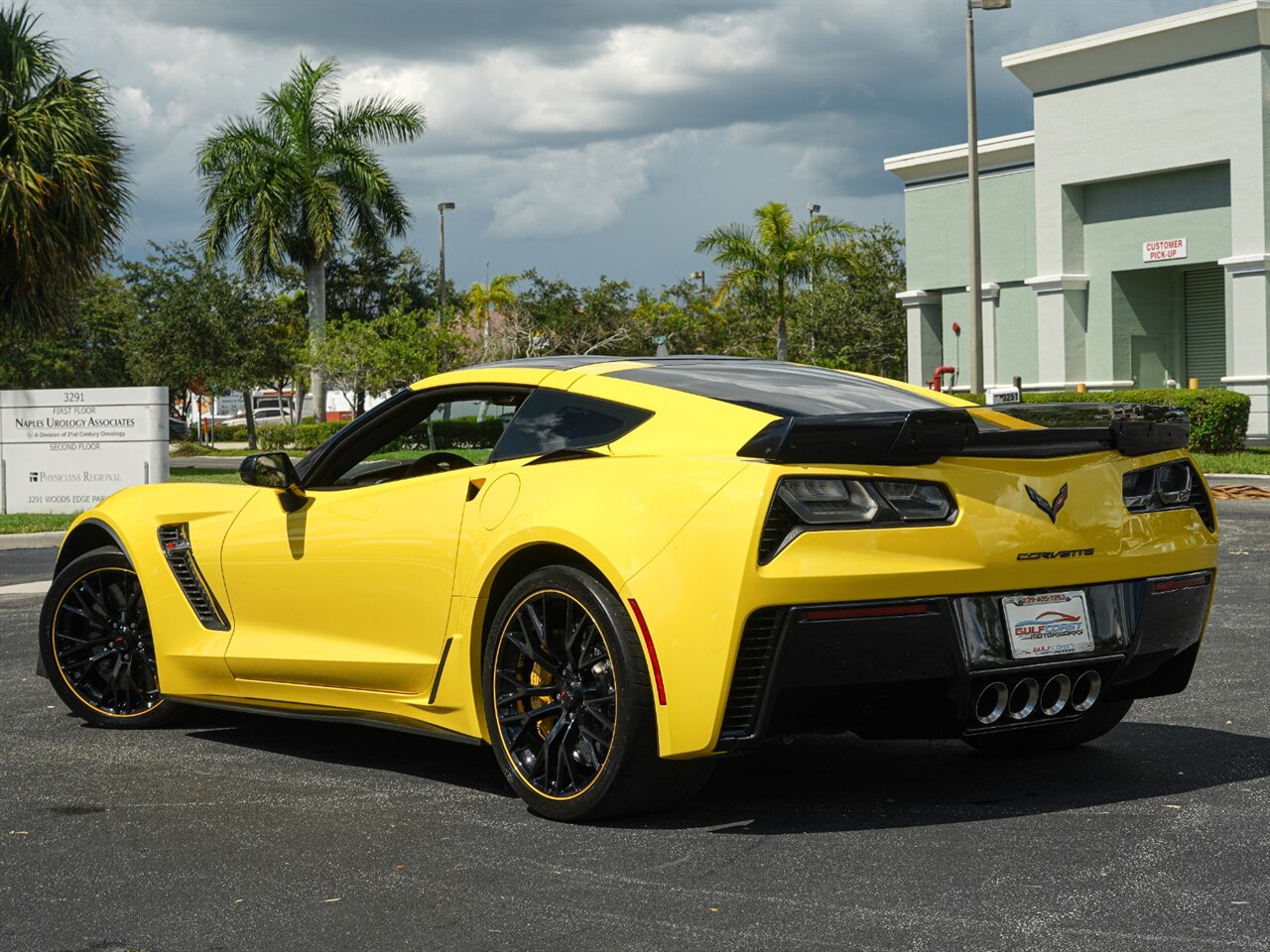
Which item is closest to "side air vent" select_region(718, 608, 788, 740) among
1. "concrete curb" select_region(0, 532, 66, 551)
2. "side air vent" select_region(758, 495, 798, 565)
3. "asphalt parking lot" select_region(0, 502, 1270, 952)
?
"side air vent" select_region(758, 495, 798, 565)

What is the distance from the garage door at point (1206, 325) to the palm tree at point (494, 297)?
2619 cm

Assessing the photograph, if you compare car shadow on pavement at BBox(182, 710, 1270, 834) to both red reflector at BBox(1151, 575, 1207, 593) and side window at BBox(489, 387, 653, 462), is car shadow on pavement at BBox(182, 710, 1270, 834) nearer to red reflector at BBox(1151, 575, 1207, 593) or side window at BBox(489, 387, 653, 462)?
red reflector at BBox(1151, 575, 1207, 593)

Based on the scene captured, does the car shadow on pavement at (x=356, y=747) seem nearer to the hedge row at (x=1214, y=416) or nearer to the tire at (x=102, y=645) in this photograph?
the tire at (x=102, y=645)

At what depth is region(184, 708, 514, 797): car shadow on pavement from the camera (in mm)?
5828

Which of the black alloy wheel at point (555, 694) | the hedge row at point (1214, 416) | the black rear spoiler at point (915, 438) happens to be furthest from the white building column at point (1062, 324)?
the black alloy wheel at point (555, 694)

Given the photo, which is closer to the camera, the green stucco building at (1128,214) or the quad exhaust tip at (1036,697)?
the quad exhaust tip at (1036,697)

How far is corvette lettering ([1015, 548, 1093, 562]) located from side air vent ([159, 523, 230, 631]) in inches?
120

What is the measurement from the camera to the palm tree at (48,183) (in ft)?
82.4

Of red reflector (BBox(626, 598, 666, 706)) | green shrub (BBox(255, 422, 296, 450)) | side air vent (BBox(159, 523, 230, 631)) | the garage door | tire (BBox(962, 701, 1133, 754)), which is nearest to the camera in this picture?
red reflector (BBox(626, 598, 666, 706))

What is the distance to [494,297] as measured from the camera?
60938mm

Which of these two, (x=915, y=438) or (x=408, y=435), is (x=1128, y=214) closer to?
(x=408, y=435)

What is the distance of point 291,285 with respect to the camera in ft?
209

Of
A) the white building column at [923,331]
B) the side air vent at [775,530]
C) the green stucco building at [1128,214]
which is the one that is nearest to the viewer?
the side air vent at [775,530]

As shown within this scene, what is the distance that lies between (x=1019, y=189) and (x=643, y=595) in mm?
40026
